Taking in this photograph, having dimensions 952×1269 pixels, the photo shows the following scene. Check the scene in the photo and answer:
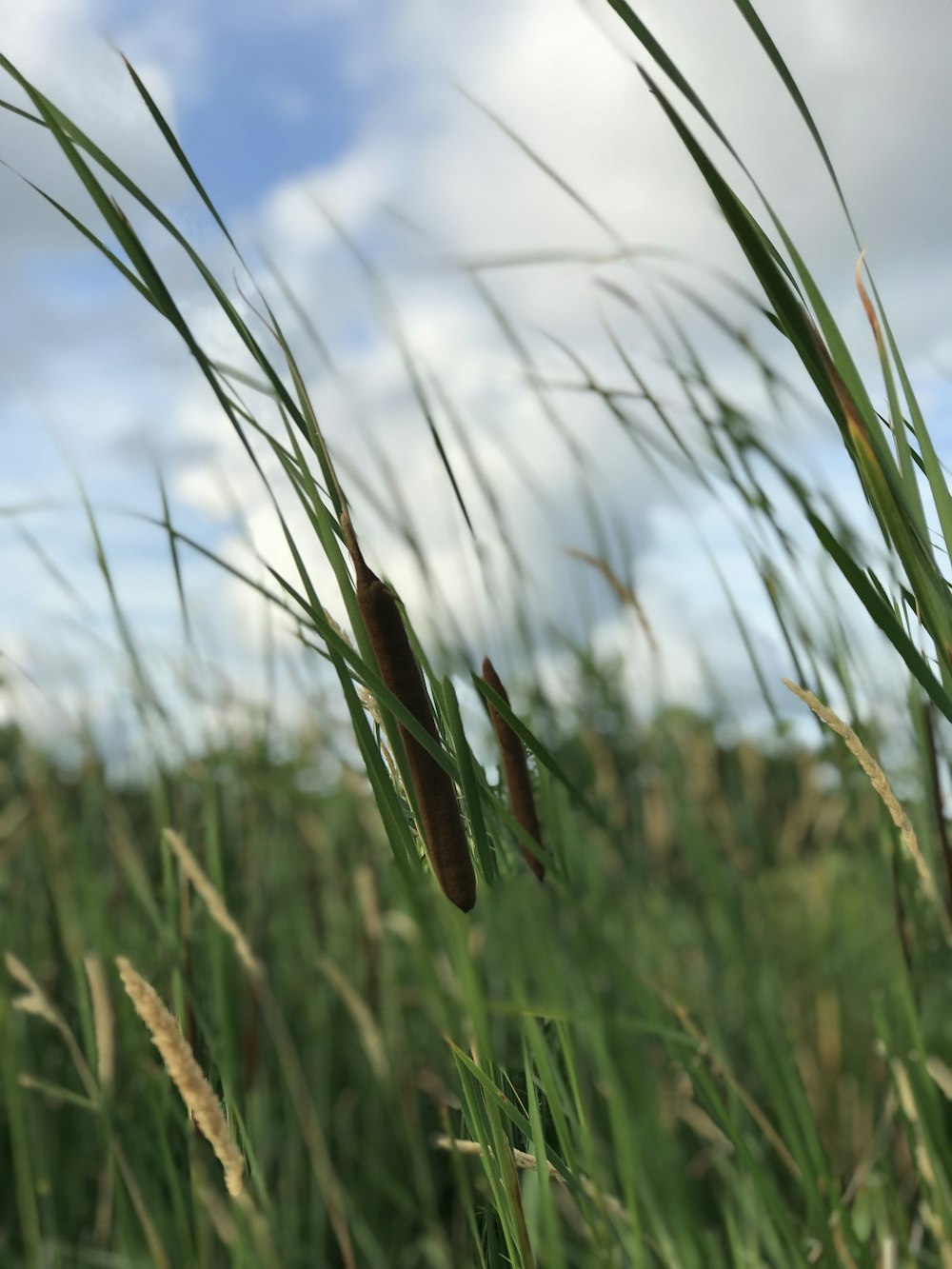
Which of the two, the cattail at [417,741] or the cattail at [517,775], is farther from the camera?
the cattail at [517,775]

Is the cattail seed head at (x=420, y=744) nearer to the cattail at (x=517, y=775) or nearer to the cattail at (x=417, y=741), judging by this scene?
the cattail at (x=417, y=741)

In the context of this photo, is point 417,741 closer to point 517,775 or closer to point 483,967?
point 517,775

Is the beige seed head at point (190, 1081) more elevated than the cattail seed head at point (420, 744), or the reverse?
the cattail seed head at point (420, 744)

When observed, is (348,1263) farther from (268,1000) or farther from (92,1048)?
(92,1048)

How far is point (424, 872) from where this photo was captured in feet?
2.12

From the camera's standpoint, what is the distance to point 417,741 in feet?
1.74

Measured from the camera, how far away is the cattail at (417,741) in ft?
1.72

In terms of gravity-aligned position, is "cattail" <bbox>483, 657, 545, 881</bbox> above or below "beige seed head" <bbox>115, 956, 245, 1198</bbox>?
above

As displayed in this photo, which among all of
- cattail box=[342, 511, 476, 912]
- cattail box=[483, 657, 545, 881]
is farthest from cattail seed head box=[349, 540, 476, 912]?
cattail box=[483, 657, 545, 881]

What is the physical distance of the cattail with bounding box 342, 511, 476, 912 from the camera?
0.53 meters

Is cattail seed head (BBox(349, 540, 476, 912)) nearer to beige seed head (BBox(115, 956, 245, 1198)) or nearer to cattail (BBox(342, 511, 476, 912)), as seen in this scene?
cattail (BBox(342, 511, 476, 912))

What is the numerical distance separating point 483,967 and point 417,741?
1.50m

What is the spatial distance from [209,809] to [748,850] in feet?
5.28

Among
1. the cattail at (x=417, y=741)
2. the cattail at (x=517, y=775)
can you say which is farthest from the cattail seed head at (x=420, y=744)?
the cattail at (x=517, y=775)
